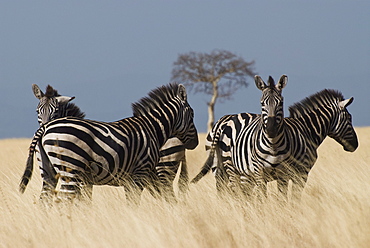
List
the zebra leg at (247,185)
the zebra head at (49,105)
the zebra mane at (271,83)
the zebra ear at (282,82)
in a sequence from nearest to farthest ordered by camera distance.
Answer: the zebra mane at (271,83)
the zebra ear at (282,82)
the zebra leg at (247,185)
the zebra head at (49,105)

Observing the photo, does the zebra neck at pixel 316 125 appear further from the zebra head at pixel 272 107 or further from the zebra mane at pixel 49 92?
the zebra mane at pixel 49 92

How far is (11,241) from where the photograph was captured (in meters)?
5.72

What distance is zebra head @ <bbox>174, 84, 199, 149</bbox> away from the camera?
8.20m

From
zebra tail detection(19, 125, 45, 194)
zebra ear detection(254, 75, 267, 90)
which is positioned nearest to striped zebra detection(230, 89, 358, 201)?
zebra ear detection(254, 75, 267, 90)

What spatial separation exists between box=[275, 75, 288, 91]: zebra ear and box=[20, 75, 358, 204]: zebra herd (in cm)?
2

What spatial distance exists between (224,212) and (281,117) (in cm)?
151

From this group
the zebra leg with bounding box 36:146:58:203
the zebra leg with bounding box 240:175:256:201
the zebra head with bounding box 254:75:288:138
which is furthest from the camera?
the zebra leg with bounding box 240:175:256:201

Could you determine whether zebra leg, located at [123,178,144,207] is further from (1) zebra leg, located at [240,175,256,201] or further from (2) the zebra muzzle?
(2) the zebra muzzle

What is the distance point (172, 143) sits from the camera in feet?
29.3

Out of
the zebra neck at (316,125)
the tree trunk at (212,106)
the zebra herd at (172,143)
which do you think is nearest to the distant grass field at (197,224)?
the zebra herd at (172,143)

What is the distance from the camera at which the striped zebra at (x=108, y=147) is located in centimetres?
634

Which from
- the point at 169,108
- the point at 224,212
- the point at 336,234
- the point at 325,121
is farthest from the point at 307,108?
the point at 336,234

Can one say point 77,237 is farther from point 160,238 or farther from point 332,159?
point 332,159

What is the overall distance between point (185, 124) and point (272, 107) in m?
1.86
